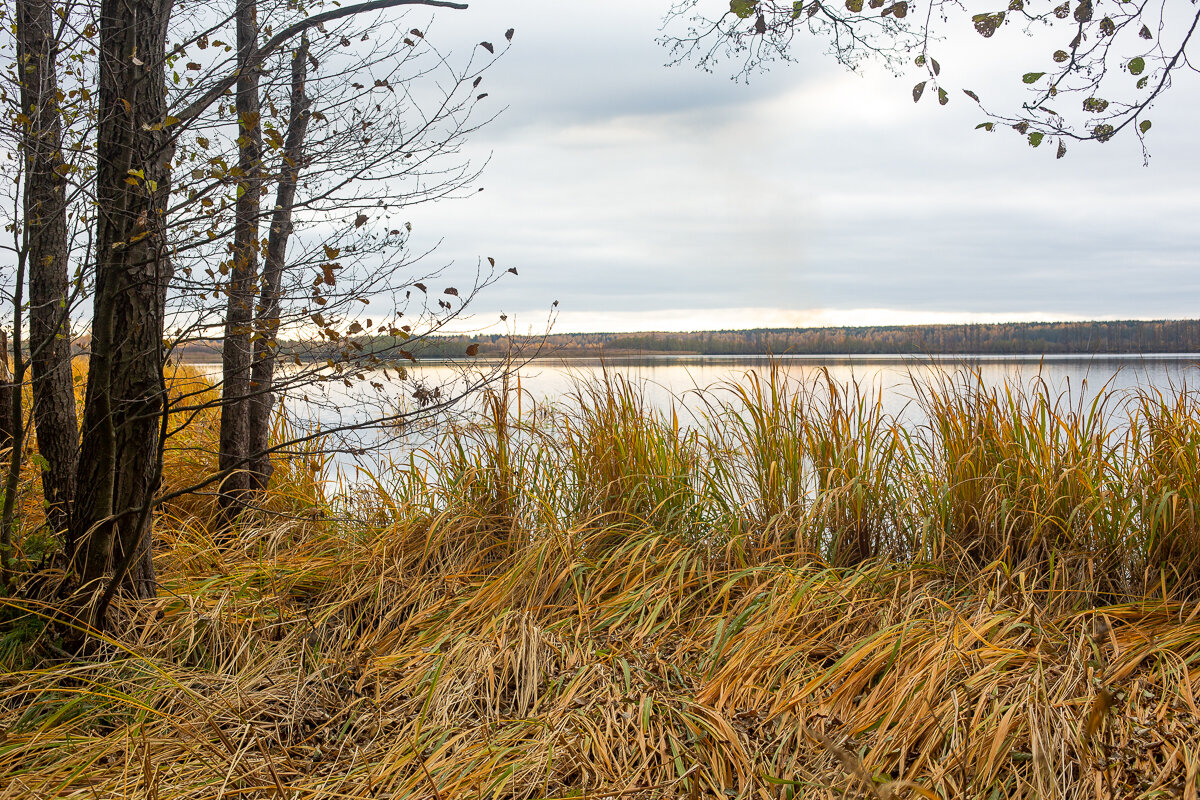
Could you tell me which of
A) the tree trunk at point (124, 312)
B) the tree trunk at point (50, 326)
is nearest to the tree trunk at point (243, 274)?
the tree trunk at point (124, 312)

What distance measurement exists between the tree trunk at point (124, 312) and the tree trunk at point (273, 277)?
0.35 m

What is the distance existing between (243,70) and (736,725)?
2.62 meters

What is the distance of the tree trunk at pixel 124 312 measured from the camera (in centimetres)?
272

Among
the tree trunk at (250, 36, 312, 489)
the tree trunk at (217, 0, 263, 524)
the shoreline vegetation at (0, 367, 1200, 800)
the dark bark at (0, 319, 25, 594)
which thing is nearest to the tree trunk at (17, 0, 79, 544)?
the dark bark at (0, 319, 25, 594)

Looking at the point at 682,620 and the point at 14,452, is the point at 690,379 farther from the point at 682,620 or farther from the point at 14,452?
the point at 14,452

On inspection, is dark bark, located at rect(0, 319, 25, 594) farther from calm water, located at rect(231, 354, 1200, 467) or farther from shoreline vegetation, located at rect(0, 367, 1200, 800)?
calm water, located at rect(231, 354, 1200, 467)

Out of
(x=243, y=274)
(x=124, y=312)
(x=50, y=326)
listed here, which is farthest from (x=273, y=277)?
(x=124, y=312)

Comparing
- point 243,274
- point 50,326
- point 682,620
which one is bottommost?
point 682,620

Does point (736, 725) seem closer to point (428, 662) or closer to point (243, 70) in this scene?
point (428, 662)

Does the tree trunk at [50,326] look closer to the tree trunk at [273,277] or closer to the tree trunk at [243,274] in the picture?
the tree trunk at [243,274]

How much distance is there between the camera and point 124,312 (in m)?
2.84

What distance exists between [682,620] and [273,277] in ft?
10.5

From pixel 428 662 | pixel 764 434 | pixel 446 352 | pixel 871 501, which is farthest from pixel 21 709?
pixel 871 501

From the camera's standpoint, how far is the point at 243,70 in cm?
268
